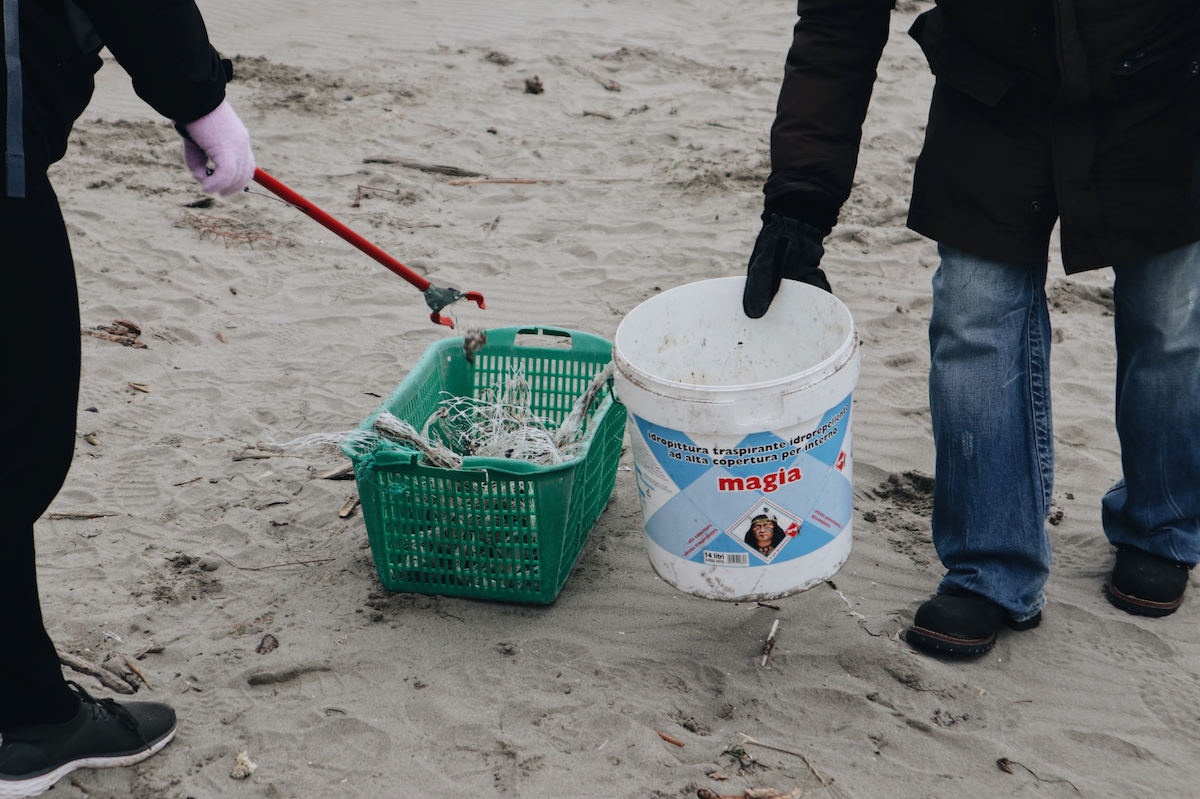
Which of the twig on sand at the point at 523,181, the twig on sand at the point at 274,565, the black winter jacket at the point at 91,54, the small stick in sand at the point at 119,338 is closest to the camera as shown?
the black winter jacket at the point at 91,54

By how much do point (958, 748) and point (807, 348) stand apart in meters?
0.94

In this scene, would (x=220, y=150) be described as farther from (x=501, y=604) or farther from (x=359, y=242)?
(x=501, y=604)

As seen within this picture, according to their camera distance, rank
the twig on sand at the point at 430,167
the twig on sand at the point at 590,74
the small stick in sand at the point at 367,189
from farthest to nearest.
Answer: the twig on sand at the point at 590,74
the twig on sand at the point at 430,167
the small stick in sand at the point at 367,189

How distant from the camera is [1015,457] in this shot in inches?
90.2

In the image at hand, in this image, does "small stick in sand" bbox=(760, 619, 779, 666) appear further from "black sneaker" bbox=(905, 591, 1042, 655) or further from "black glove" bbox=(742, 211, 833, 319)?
"black glove" bbox=(742, 211, 833, 319)

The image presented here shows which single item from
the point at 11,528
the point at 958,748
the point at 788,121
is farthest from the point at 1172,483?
the point at 11,528

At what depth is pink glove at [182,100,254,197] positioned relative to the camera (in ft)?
6.63

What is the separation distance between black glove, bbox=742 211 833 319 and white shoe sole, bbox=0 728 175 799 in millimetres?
1601

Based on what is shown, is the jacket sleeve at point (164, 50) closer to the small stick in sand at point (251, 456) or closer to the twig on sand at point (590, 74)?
the small stick in sand at point (251, 456)

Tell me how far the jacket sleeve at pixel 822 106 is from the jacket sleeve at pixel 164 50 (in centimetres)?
115

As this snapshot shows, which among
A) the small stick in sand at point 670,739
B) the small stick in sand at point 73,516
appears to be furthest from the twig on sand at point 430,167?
the small stick in sand at point 670,739

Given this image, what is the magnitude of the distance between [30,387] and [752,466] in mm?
1318

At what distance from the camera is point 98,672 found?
93.0 inches

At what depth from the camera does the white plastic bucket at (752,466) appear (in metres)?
1.99
